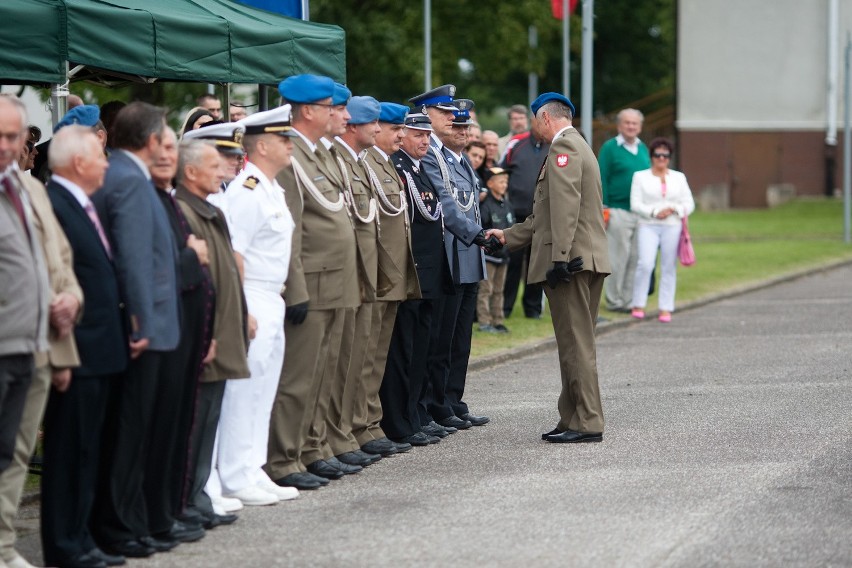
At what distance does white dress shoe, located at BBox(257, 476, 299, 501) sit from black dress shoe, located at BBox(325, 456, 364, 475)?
25.9 inches

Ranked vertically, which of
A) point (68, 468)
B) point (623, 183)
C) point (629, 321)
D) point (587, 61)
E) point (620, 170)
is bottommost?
point (629, 321)

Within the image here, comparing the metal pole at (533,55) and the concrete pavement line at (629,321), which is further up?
the metal pole at (533,55)

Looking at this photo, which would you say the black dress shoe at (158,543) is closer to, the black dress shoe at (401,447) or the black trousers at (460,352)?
the black dress shoe at (401,447)

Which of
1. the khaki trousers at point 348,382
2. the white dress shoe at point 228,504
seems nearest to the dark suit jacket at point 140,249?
the white dress shoe at point 228,504

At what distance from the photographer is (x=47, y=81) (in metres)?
9.27

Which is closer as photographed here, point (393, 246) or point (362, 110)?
point (362, 110)

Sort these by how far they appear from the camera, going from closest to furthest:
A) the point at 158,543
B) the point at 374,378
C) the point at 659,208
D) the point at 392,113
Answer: the point at 158,543
the point at 392,113
the point at 374,378
the point at 659,208

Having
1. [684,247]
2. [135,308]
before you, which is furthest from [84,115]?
[684,247]

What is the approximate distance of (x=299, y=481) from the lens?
841 cm

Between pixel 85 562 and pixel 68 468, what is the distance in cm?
40

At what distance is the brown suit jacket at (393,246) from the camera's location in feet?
31.1

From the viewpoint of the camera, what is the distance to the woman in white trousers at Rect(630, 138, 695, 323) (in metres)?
17.0

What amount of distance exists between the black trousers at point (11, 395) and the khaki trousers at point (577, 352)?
451cm

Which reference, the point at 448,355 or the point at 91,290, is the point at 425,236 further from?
the point at 91,290
